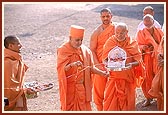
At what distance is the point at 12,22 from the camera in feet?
54.8

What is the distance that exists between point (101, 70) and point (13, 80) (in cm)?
138

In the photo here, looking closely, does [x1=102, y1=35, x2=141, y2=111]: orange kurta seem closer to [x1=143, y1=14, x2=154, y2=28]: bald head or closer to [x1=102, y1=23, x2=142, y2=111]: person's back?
[x1=102, y1=23, x2=142, y2=111]: person's back

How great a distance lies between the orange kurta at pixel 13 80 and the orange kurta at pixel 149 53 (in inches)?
82.4

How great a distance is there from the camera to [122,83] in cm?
691

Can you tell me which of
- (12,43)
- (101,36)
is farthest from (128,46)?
(12,43)

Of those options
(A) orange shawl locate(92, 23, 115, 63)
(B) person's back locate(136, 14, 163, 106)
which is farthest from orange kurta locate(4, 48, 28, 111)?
(B) person's back locate(136, 14, 163, 106)

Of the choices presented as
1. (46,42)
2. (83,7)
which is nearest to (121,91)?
(46,42)

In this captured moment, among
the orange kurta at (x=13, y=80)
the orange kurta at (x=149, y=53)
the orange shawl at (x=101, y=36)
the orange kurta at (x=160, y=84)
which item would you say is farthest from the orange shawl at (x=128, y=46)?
the orange kurta at (x=13, y=80)

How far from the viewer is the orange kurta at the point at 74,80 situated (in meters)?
6.54

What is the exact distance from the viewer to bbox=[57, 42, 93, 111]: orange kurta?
6.54m

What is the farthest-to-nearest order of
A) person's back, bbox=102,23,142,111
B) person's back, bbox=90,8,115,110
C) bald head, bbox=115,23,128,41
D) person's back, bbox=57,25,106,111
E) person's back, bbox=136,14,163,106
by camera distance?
1. person's back, bbox=136,14,163,106
2. person's back, bbox=90,8,115,110
3. person's back, bbox=102,23,142,111
4. bald head, bbox=115,23,128,41
5. person's back, bbox=57,25,106,111

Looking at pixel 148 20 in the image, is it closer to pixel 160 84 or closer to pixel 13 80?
pixel 160 84

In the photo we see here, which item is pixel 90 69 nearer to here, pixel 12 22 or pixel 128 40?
pixel 128 40

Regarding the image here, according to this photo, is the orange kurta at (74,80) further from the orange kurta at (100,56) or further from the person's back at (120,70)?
the orange kurta at (100,56)
